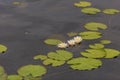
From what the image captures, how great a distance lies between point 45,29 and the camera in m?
4.06

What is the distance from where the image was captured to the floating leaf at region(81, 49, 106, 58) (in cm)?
348

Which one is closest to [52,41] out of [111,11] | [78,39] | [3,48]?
[78,39]

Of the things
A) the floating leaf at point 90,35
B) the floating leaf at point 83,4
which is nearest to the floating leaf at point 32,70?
the floating leaf at point 90,35

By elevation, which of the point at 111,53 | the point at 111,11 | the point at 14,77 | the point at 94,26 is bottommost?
the point at 14,77

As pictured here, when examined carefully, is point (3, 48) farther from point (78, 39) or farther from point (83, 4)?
point (83, 4)

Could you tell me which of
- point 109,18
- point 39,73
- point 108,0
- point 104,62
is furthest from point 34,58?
point 108,0

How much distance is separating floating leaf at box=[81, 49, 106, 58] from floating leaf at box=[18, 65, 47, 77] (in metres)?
0.52

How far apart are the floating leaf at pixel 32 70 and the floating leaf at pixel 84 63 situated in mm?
307

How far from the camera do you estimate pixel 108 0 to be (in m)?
4.77

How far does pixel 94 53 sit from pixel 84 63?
23cm

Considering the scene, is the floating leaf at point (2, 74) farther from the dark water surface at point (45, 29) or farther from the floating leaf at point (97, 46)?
the floating leaf at point (97, 46)

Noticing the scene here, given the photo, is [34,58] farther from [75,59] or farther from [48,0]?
[48,0]

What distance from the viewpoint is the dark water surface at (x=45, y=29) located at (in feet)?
10.8

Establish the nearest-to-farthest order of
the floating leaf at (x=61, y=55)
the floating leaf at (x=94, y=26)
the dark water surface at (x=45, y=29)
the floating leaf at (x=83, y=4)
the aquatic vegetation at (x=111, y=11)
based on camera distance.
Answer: the dark water surface at (x=45, y=29) < the floating leaf at (x=61, y=55) < the floating leaf at (x=94, y=26) < the aquatic vegetation at (x=111, y=11) < the floating leaf at (x=83, y=4)
